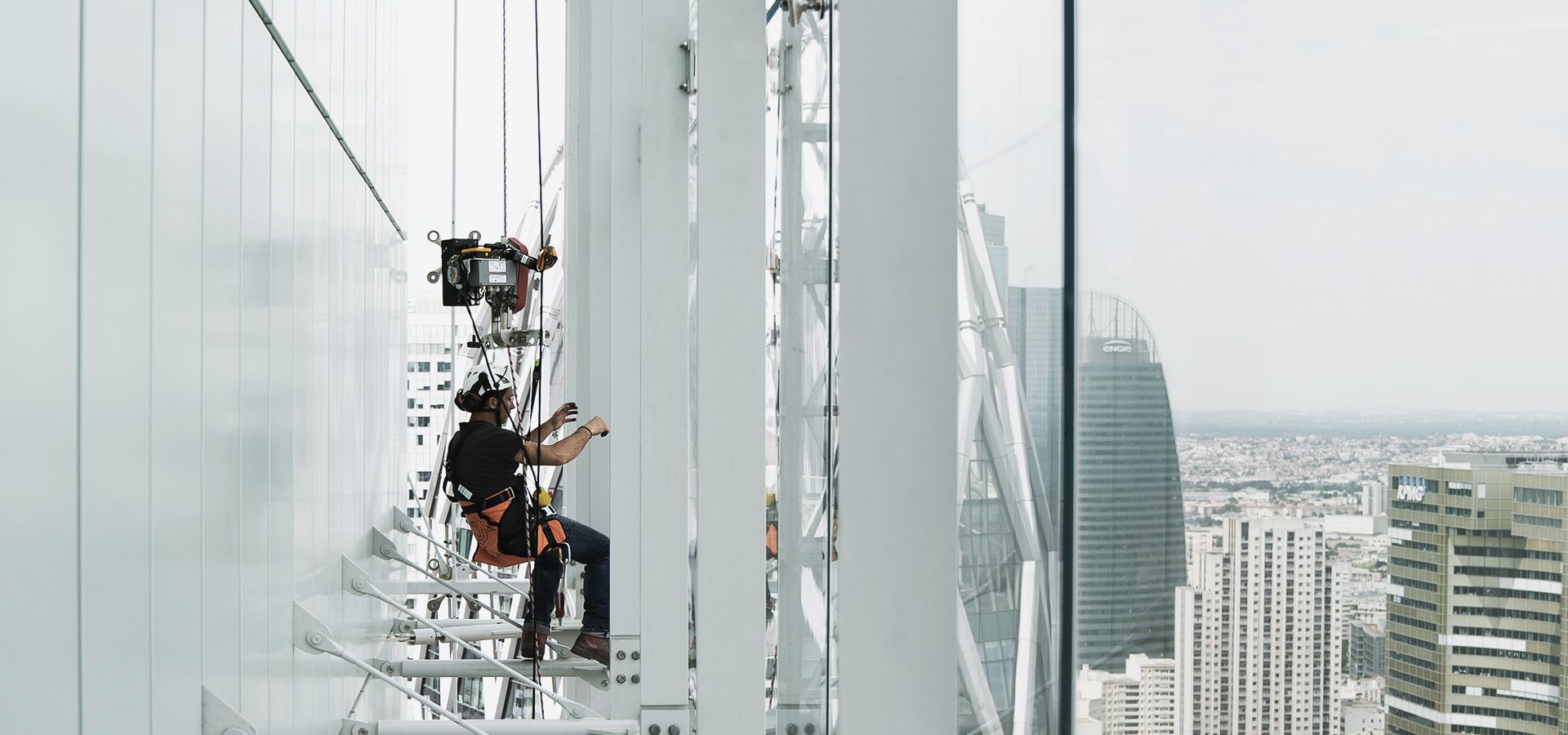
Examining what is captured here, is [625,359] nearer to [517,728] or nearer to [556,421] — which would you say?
[556,421]

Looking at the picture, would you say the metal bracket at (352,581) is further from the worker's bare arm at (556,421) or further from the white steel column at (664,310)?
the white steel column at (664,310)

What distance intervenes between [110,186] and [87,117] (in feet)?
0.29

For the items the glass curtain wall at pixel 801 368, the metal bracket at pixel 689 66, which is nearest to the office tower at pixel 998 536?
the glass curtain wall at pixel 801 368

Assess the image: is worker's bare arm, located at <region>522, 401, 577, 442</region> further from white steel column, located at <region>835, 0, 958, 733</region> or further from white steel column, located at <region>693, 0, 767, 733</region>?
white steel column, located at <region>835, 0, 958, 733</region>

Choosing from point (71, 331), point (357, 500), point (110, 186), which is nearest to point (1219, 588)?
point (71, 331)

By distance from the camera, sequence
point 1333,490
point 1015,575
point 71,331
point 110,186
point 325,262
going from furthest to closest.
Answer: point 325,262, point 110,186, point 71,331, point 1015,575, point 1333,490

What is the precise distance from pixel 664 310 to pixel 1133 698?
77.0 inches

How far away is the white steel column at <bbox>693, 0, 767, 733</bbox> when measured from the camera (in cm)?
188

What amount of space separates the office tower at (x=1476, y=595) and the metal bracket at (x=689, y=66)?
2.24 metres

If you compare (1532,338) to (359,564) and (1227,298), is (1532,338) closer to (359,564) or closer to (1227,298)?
(1227,298)

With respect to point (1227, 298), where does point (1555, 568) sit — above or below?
below

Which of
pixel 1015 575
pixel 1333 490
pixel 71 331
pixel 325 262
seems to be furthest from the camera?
pixel 325 262

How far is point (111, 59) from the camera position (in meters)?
1.18

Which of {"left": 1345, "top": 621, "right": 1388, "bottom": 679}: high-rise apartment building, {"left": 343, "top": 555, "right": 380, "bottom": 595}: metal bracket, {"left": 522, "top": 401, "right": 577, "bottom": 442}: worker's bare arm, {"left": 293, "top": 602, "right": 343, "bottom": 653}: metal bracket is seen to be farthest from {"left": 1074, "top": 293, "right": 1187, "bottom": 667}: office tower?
{"left": 522, "top": 401, "right": 577, "bottom": 442}: worker's bare arm
